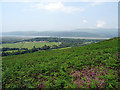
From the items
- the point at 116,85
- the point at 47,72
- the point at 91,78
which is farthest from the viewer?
the point at 47,72

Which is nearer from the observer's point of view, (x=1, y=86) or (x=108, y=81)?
(x=108, y=81)

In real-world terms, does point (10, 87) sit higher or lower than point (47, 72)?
lower

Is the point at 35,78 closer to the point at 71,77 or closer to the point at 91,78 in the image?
the point at 71,77

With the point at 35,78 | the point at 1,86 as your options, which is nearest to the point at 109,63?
the point at 35,78

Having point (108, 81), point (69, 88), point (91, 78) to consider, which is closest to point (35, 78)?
point (69, 88)

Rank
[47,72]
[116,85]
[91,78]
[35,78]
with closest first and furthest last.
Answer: [116,85], [91,78], [35,78], [47,72]

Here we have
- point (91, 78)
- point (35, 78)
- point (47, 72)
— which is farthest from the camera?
point (47, 72)

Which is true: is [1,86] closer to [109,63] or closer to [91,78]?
[91,78]

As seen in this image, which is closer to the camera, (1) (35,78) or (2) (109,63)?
(1) (35,78)

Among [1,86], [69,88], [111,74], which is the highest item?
[111,74]
